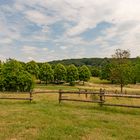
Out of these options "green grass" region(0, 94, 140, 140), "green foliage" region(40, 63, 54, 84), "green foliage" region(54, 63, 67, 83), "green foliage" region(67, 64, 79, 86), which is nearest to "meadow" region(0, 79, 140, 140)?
"green grass" region(0, 94, 140, 140)

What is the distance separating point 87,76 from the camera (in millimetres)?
95875

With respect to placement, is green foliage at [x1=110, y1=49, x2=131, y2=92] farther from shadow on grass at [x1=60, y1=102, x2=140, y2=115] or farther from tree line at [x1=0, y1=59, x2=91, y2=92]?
shadow on grass at [x1=60, y1=102, x2=140, y2=115]

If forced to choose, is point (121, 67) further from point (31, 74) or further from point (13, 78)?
point (31, 74)

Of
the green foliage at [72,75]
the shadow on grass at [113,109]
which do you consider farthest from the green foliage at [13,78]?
the shadow on grass at [113,109]

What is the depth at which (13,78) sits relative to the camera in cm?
5631

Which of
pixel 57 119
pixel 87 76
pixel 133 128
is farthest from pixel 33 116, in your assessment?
pixel 87 76

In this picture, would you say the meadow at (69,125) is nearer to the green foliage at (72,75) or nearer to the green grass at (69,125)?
the green grass at (69,125)

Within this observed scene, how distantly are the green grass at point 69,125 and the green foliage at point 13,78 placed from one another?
1579 inches

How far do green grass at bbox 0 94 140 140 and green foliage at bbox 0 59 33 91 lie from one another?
4010cm

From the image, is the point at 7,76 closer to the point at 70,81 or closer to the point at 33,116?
the point at 70,81

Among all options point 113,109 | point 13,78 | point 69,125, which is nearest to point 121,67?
point 13,78

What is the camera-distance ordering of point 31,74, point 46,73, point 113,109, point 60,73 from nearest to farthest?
point 113,109 → point 31,74 → point 46,73 → point 60,73

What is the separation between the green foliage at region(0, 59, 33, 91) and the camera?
56.0 m

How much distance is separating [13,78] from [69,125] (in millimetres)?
45042
